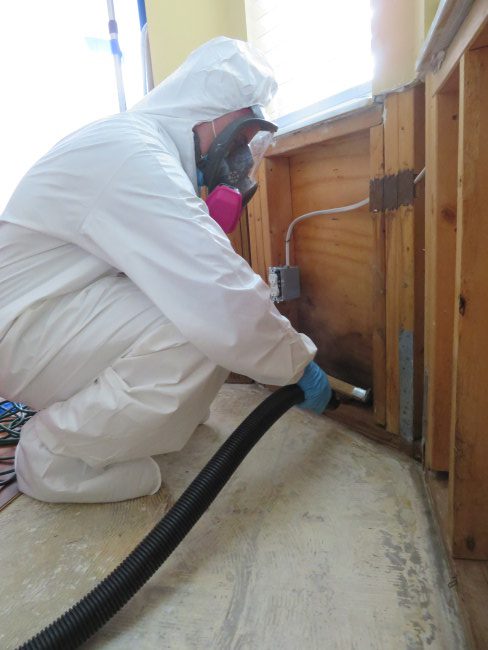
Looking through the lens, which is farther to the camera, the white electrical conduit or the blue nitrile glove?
the blue nitrile glove

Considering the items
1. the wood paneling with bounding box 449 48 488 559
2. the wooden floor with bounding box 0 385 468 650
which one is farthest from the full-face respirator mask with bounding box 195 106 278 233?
the wooden floor with bounding box 0 385 468 650

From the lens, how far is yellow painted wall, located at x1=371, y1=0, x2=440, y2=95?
94 cm

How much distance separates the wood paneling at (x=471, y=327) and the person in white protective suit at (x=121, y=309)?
41 centimetres

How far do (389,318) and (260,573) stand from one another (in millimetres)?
741

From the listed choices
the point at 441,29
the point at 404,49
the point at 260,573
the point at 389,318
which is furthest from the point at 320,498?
the point at 404,49

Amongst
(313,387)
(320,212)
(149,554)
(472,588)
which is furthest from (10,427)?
Answer: (472,588)

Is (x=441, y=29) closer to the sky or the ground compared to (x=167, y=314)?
closer to the sky

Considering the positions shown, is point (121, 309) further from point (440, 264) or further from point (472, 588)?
point (472, 588)

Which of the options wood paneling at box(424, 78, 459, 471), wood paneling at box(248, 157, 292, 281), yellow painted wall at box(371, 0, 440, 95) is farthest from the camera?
wood paneling at box(248, 157, 292, 281)

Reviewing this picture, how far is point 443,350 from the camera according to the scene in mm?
905

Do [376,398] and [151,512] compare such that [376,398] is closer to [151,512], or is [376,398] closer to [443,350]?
[443,350]

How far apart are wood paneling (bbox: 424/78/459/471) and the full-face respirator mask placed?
474 mm

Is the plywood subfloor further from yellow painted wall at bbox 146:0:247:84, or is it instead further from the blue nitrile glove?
yellow painted wall at bbox 146:0:247:84

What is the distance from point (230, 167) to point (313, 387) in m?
0.69
